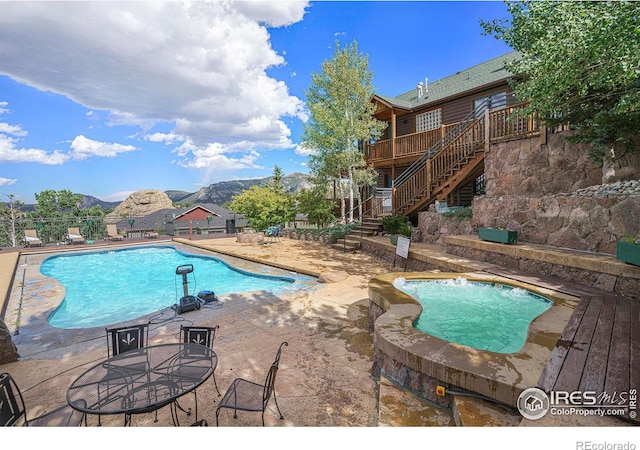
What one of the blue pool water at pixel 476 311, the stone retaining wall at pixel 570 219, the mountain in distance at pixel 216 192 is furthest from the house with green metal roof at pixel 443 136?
the mountain in distance at pixel 216 192

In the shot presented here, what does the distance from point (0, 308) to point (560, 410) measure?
9.55 meters

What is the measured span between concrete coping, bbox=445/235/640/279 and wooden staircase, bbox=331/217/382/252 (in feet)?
14.8

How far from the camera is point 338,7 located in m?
5.03

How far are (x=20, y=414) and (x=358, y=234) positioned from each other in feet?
36.6

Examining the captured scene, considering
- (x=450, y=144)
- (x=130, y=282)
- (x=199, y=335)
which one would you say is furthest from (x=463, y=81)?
(x=130, y=282)

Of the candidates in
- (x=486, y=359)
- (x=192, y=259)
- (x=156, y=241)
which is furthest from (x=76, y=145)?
(x=486, y=359)

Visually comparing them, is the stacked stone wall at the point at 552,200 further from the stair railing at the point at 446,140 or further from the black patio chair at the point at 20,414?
the black patio chair at the point at 20,414

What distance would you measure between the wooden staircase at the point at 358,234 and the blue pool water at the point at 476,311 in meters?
5.87

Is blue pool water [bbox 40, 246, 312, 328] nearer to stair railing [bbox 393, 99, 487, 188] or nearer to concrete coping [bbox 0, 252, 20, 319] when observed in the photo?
concrete coping [bbox 0, 252, 20, 319]

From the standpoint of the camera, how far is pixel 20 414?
244 cm

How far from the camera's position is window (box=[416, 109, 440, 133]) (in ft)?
47.1

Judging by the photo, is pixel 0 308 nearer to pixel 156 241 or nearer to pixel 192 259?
pixel 192 259

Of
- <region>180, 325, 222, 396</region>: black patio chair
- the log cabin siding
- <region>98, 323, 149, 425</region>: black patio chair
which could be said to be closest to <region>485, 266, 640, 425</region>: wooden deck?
<region>180, 325, 222, 396</region>: black patio chair

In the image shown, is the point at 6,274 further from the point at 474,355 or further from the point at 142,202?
the point at 142,202
